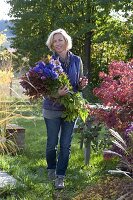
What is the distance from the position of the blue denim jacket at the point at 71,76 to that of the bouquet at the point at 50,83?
0.32 feet

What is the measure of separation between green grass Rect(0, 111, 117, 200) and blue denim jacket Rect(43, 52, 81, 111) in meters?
0.43

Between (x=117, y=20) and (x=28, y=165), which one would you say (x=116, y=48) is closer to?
(x=117, y=20)

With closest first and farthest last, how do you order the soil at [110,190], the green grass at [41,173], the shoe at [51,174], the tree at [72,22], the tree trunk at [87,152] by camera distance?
the soil at [110,190], the green grass at [41,173], the shoe at [51,174], the tree trunk at [87,152], the tree at [72,22]

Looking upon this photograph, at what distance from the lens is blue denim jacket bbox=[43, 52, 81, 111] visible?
16.7 ft

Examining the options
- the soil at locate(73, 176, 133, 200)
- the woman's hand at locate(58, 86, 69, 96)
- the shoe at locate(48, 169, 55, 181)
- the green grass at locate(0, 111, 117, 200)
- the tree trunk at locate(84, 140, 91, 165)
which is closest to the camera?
the soil at locate(73, 176, 133, 200)

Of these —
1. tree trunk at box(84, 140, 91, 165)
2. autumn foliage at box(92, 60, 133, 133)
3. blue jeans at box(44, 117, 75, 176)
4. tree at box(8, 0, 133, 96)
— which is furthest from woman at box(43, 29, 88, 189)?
tree at box(8, 0, 133, 96)

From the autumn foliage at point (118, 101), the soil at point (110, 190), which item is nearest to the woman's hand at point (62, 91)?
the autumn foliage at point (118, 101)

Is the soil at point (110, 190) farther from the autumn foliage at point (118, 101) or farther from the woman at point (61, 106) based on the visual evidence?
the autumn foliage at point (118, 101)

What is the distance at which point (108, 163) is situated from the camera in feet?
20.1

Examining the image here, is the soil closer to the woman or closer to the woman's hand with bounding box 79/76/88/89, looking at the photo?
the woman

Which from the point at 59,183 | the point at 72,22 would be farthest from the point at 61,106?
the point at 72,22

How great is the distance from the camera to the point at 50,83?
4.85 meters

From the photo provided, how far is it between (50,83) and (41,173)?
1.42m

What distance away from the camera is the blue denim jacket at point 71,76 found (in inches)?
201
